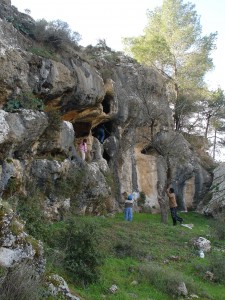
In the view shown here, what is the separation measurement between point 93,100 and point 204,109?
62.6ft

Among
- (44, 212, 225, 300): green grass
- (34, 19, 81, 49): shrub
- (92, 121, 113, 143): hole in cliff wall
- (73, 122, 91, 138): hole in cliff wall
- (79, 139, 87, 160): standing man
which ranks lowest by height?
(44, 212, 225, 300): green grass

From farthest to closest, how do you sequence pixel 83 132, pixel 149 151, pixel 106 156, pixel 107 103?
1. pixel 149 151
2. pixel 106 156
3. pixel 107 103
4. pixel 83 132

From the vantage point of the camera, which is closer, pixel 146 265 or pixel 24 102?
pixel 146 265

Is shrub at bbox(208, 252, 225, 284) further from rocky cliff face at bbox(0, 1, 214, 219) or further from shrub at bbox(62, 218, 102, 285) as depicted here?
rocky cliff face at bbox(0, 1, 214, 219)

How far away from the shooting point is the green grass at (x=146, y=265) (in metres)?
9.33

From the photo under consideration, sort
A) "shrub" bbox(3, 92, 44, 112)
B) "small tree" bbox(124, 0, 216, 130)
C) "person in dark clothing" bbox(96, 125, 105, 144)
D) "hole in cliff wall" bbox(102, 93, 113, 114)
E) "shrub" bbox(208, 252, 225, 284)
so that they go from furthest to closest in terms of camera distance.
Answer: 1. "small tree" bbox(124, 0, 216, 130)
2. "person in dark clothing" bbox(96, 125, 105, 144)
3. "hole in cliff wall" bbox(102, 93, 113, 114)
4. "shrub" bbox(3, 92, 44, 112)
5. "shrub" bbox(208, 252, 225, 284)

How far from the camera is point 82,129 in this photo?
22.7m

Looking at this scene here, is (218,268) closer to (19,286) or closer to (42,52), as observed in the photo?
(19,286)

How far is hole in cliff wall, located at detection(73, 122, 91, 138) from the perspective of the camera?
73.3 ft

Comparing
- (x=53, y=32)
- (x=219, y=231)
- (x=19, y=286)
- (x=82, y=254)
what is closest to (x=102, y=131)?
(x=53, y=32)

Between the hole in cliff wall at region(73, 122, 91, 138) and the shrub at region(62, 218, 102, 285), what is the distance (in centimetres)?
1250

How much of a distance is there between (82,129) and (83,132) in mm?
216

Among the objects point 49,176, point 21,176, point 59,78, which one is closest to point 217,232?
point 49,176

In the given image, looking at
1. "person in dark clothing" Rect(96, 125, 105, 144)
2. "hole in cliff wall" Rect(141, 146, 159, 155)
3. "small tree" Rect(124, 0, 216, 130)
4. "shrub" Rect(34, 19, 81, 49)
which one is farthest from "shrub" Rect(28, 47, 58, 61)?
"small tree" Rect(124, 0, 216, 130)
